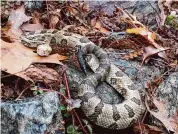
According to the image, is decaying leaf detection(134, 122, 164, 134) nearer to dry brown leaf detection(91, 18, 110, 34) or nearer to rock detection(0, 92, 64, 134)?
rock detection(0, 92, 64, 134)

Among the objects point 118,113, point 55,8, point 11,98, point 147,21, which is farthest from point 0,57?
point 147,21

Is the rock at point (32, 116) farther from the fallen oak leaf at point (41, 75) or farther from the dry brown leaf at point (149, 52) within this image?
the dry brown leaf at point (149, 52)

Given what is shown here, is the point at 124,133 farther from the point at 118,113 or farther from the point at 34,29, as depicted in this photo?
the point at 34,29

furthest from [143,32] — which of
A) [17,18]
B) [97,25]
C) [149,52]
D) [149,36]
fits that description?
[17,18]

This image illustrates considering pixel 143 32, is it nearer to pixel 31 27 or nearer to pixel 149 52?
pixel 149 52

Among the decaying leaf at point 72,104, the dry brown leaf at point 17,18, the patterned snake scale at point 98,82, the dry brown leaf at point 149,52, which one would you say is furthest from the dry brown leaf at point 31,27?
the decaying leaf at point 72,104
